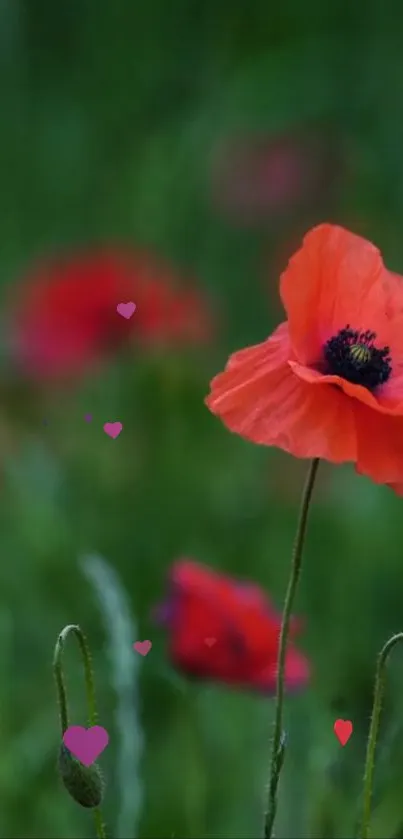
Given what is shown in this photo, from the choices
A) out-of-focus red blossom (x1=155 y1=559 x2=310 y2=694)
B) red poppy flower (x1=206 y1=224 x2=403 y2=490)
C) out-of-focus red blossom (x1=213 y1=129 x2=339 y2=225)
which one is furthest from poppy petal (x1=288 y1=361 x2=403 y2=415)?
out-of-focus red blossom (x1=213 y1=129 x2=339 y2=225)

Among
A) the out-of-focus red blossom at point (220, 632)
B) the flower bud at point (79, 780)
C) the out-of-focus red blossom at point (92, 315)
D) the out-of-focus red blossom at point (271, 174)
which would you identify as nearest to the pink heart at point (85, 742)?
the flower bud at point (79, 780)

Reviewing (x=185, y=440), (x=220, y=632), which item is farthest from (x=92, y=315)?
(x=220, y=632)

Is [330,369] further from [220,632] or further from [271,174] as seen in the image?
[271,174]

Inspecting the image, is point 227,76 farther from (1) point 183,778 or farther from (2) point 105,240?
(1) point 183,778

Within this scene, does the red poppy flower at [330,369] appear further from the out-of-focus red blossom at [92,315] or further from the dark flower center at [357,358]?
the out-of-focus red blossom at [92,315]

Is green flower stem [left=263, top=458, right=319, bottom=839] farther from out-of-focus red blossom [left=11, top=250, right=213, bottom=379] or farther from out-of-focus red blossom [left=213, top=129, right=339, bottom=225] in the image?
out-of-focus red blossom [left=213, top=129, right=339, bottom=225]
